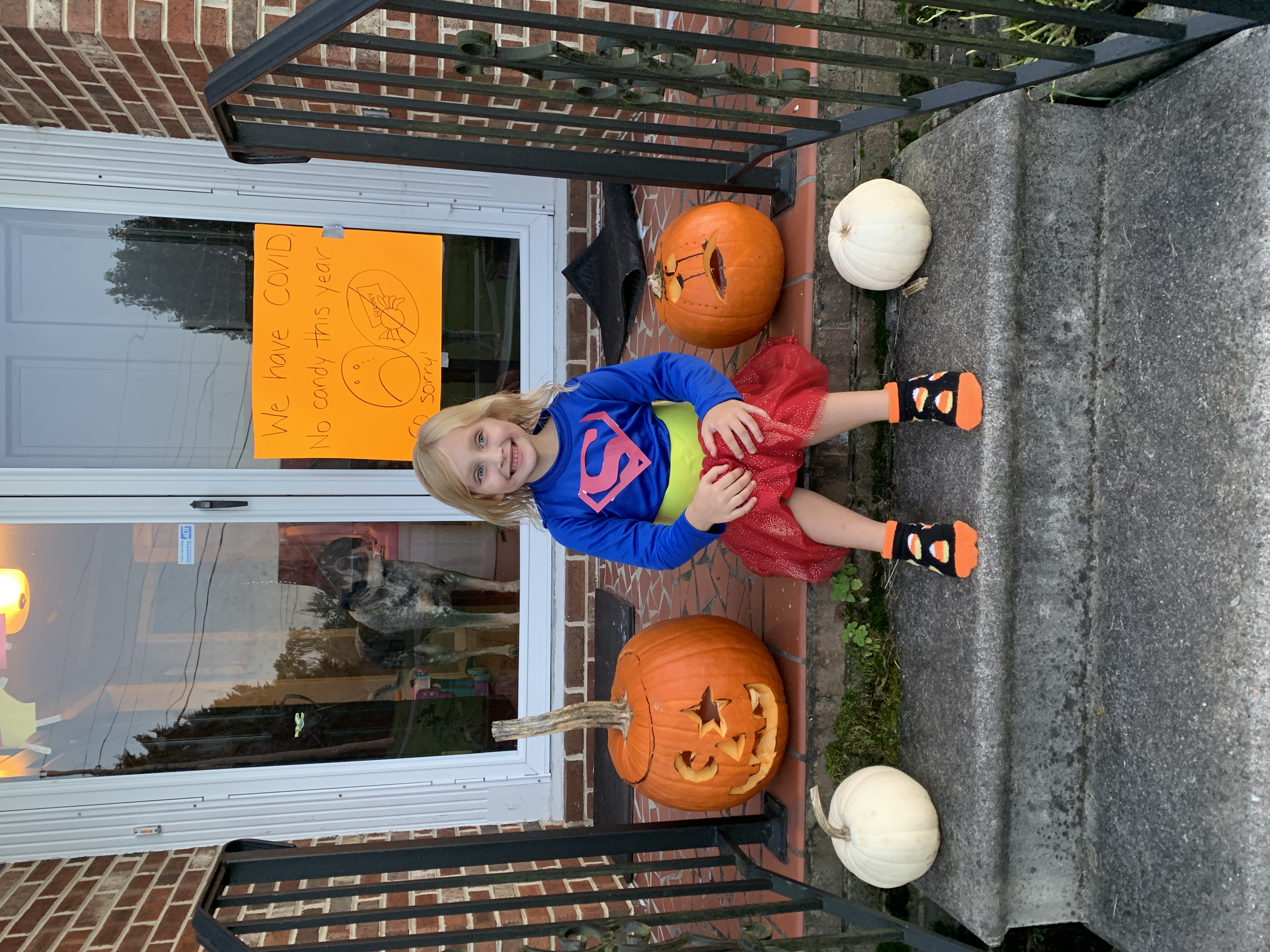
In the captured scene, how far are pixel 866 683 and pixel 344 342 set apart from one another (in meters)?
2.47

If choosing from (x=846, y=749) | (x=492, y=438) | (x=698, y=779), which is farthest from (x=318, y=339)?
(x=846, y=749)

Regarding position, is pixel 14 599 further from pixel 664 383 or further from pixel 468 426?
pixel 664 383

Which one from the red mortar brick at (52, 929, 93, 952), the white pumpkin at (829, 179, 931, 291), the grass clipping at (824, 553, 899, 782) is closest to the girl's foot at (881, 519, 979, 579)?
the grass clipping at (824, 553, 899, 782)

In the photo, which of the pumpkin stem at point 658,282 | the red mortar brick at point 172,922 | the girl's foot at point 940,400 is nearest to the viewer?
the girl's foot at point 940,400

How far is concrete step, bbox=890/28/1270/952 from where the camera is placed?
1.53 m

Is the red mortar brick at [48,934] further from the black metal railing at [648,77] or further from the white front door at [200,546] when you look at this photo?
the black metal railing at [648,77]

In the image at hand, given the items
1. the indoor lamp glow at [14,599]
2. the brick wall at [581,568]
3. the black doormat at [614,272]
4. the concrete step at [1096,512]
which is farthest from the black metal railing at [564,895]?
the black doormat at [614,272]

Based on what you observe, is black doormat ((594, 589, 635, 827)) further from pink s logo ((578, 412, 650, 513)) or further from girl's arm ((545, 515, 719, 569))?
pink s logo ((578, 412, 650, 513))

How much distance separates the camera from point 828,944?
6.13ft

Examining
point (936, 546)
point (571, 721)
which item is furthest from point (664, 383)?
point (571, 721)

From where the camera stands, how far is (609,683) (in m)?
3.58

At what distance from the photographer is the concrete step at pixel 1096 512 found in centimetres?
153

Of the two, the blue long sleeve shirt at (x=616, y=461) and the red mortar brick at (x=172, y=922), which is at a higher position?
the blue long sleeve shirt at (x=616, y=461)

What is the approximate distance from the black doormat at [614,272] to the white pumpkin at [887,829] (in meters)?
2.05
